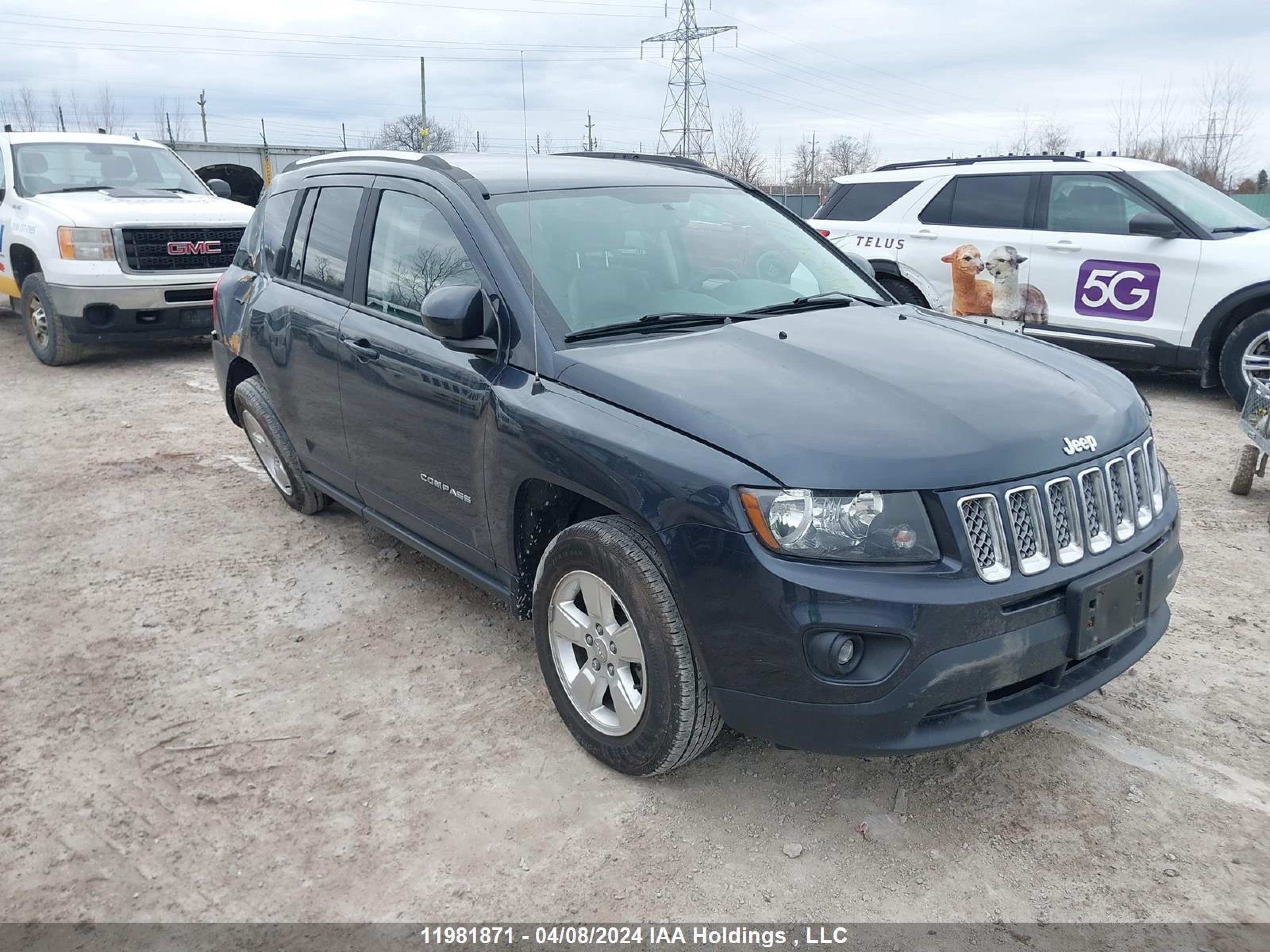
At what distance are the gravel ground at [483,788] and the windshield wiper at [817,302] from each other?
156 centimetres

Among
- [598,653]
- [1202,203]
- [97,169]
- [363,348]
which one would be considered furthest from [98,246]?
[1202,203]

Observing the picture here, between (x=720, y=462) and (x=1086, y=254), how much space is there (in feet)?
21.8

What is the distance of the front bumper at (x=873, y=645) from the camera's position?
7.83 ft

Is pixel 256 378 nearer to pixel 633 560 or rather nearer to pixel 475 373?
pixel 475 373

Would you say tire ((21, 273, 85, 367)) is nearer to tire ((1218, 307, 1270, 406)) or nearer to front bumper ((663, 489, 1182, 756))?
front bumper ((663, 489, 1182, 756))

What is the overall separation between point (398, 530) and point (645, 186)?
175cm

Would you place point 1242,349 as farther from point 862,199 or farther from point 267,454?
point 267,454

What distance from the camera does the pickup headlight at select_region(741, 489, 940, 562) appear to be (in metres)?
2.43

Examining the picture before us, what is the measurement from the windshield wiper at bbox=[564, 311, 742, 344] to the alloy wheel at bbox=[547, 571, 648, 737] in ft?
2.60

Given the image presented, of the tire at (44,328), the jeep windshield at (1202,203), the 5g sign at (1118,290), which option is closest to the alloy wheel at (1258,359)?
the 5g sign at (1118,290)

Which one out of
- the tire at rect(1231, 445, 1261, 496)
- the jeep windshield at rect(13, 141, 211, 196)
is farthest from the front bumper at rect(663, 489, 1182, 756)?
the jeep windshield at rect(13, 141, 211, 196)

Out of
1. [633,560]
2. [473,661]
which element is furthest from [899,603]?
[473,661]

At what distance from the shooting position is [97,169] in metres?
10.3

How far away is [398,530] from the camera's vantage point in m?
4.09
